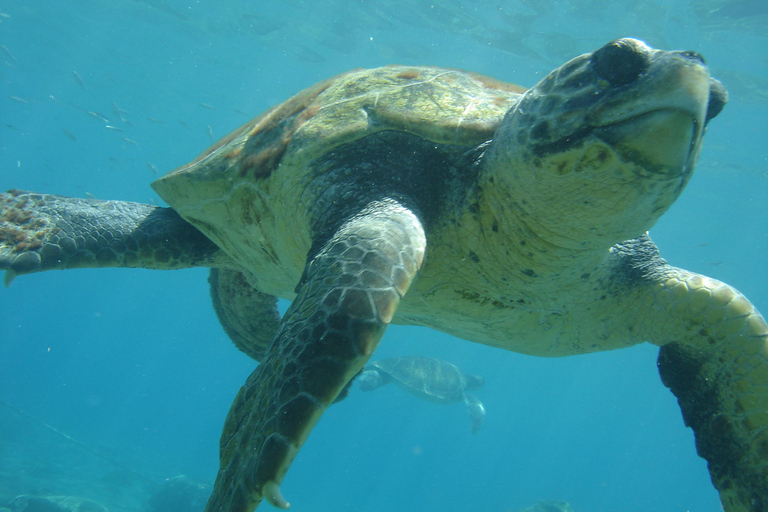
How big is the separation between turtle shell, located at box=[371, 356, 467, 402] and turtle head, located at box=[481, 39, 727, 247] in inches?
603

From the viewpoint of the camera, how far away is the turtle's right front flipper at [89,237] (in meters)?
3.29

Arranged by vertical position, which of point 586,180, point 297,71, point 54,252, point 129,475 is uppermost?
point 297,71

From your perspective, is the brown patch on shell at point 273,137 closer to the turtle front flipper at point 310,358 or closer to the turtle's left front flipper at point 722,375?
the turtle front flipper at point 310,358

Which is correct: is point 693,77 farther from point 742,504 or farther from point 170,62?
point 170,62

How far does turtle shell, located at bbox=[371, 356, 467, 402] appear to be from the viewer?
656 inches

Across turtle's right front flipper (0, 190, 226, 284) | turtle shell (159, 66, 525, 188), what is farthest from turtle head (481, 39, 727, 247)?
turtle's right front flipper (0, 190, 226, 284)

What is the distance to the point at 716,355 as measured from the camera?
2498 millimetres

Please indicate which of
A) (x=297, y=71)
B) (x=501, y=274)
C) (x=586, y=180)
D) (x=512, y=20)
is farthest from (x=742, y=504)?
(x=297, y=71)

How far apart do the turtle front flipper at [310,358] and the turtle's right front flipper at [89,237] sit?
2387 mm

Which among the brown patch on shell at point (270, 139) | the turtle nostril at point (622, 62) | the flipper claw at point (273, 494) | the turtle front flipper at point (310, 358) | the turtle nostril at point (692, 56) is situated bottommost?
the flipper claw at point (273, 494)

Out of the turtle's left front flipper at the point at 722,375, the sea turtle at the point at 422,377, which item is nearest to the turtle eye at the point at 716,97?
the turtle's left front flipper at the point at 722,375

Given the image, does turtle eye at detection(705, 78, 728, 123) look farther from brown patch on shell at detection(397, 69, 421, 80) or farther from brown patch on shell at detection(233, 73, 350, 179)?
brown patch on shell at detection(233, 73, 350, 179)

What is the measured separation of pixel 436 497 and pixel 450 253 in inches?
2155

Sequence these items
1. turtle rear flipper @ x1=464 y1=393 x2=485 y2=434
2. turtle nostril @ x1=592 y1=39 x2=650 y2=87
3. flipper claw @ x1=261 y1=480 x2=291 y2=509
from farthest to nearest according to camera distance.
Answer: turtle rear flipper @ x1=464 y1=393 x2=485 y2=434, turtle nostril @ x1=592 y1=39 x2=650 y2=87, flipper claw @ x1=261 y1=480 x2=291 y2=509
